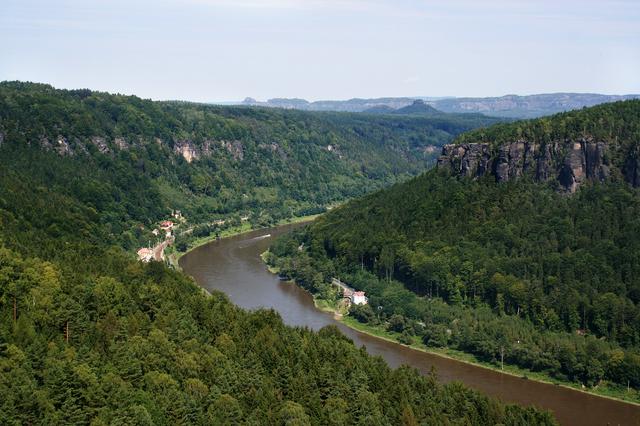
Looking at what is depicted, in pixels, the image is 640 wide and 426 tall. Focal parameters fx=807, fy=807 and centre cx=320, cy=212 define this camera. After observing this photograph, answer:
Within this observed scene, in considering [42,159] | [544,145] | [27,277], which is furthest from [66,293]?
[42,159]

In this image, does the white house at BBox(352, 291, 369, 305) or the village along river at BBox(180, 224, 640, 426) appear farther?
the white house at BBox(352, 291, 369, 305)

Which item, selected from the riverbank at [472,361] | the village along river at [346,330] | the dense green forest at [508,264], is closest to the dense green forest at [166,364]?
the village along river at [346,330]

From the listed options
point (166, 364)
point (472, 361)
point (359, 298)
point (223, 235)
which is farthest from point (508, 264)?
point (223, 235)

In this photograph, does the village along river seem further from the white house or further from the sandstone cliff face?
the sandstone cliff face

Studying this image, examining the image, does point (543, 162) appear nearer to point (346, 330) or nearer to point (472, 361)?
point (346, 330)

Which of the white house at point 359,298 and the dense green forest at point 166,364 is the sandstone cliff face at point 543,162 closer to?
the white house at point 359,298

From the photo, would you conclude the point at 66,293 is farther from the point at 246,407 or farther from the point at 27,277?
the point at 246,407

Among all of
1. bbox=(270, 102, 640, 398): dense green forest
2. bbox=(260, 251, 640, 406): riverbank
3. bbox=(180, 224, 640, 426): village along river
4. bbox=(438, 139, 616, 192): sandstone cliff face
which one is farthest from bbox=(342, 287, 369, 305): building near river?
bbox=(438, 139, 616, 192): sandstone cliff face
